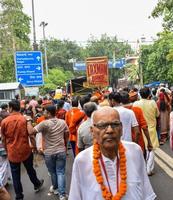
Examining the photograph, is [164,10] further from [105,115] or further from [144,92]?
[105,115]

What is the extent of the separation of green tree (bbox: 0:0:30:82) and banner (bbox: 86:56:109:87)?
19458 mm

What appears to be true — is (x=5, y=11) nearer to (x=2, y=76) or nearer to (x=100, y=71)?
(x=2, y=76)

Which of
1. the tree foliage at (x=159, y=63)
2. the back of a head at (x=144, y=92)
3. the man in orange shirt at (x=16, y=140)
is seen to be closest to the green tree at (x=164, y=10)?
the back of a head at (x=144, y=92)

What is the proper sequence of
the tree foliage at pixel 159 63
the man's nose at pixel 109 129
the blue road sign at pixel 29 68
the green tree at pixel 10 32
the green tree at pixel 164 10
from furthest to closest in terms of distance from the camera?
1. the tree foliage at pixel 159 63
2. the green tree at pixel 10 32
3. the blue road sign at pixel 29 68
4. the green tree at pixel 164 10
5. the man's nose at pixel 109 129

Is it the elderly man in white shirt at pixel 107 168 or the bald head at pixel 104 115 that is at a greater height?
the bald head at pixel 104 115

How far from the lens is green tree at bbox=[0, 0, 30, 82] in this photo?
134 ft

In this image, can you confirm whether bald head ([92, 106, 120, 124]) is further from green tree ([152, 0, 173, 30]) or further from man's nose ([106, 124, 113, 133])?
green tree ([152, 0, 173, 30])

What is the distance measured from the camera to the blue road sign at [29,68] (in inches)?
888

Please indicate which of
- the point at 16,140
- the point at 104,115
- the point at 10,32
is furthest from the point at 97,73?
the point at 10,32

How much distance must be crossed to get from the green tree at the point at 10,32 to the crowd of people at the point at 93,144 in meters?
26.1


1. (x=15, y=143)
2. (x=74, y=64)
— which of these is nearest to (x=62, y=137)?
(x=15, y=143)

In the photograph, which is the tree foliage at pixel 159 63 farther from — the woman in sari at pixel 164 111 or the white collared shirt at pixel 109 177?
the white collared shirt at pixel 109 177

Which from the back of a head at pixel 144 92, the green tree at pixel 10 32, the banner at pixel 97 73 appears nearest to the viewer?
the back of a head at pixel 144 92

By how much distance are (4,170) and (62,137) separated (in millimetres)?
1678
